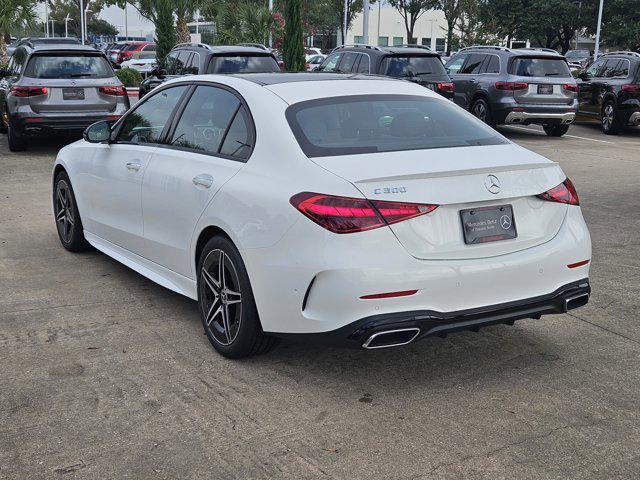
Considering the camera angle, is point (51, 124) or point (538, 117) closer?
point (51, 124)

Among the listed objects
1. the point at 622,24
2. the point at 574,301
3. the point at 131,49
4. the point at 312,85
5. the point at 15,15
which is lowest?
the point at 574,301

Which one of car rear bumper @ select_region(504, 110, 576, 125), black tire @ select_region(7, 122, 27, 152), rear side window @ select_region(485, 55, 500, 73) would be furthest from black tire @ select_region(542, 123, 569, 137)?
black tire @ select_region(7, 122, 27, 152)

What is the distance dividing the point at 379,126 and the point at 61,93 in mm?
9274

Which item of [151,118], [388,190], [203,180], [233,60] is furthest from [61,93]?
[388,190]

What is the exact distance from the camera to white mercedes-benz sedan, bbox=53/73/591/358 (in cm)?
388

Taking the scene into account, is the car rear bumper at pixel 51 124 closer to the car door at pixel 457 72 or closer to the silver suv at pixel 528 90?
the silver suv at pixel 528 90

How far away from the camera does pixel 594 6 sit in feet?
187

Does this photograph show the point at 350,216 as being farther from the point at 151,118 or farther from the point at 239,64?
the point at 239,64

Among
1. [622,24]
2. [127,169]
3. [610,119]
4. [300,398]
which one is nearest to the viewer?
[300,398]

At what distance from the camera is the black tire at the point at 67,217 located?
687 centimetres

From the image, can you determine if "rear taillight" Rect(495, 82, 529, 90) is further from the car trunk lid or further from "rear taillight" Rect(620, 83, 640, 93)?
the car trunk lid

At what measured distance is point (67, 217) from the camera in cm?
707

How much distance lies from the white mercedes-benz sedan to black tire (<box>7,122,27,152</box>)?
877 centimetres

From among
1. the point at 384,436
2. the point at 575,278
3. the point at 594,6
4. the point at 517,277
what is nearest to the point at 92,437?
the point at 384,436
